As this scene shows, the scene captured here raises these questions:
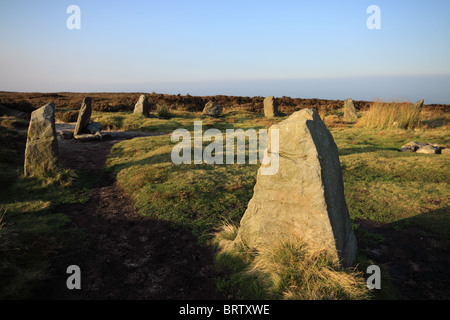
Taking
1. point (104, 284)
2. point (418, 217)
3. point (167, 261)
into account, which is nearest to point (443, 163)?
point (418, 217)

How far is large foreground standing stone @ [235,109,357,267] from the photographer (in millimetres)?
3893

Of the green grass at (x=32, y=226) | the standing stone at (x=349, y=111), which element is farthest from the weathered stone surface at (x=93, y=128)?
the standing stone at (x=349, y=111)

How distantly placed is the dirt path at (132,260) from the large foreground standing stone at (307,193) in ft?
4.79

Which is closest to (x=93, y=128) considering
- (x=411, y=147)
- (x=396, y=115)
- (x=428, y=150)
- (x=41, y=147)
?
(x=41, y=147)

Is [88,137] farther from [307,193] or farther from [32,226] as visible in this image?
[307,193]

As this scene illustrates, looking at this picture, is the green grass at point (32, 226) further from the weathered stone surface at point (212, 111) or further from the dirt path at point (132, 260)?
the weathered stone surface at point (212, 111)

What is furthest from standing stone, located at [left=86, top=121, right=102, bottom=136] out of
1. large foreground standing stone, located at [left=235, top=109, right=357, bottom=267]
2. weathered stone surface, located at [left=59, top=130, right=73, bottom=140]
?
large foreground standing stone, located at [left=235, top=109, right=357, bottom=267]

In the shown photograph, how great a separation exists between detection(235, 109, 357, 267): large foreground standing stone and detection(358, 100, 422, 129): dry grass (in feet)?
49.0

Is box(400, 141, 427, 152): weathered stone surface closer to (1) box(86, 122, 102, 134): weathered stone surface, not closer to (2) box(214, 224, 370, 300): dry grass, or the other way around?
(2) box(214, 224, 370, 300): dry grass

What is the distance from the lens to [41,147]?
9039mm

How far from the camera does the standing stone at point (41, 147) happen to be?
8.91 meters

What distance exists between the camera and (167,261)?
4828 millimetres

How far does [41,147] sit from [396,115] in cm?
1795
